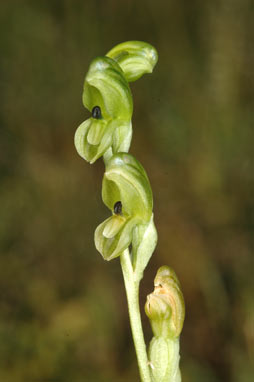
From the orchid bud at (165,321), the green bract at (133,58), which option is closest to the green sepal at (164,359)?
the orchid bud at (165,321)

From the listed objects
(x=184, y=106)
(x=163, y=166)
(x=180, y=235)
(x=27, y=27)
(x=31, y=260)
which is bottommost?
(x=31, y=260)

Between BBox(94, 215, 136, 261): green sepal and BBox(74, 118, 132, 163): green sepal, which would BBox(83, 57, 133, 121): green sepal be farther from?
BBox(94, 215, 136, 261): green sepal

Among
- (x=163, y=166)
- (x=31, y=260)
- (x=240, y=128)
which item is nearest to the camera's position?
(x=31, y=260)

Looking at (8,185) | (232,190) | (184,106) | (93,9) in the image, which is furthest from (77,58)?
(232,190)

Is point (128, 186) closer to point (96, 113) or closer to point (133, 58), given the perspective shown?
point (96, 113)

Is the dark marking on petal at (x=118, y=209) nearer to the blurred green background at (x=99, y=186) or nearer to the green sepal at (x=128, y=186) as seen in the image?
the green sepal at (x=128, y=186)

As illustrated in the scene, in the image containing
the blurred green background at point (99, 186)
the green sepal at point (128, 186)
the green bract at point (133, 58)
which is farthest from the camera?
the blurred green background at point (99, 186)

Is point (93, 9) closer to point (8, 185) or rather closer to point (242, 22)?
point (242, 22)
